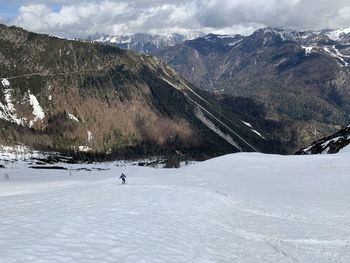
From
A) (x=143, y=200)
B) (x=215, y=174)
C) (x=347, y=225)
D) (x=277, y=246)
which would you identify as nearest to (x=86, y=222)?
(x=277, y=246)

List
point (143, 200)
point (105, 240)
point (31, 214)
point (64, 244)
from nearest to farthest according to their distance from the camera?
point (64, 244) → point (105, 240) → point (31, 214) → point (143, 200)

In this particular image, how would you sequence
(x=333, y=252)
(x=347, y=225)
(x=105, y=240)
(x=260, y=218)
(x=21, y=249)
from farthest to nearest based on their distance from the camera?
(x=260, y=218) < (x=347, y=225) < (x=333, y=252) < (x=105, y=240) < (x=21, y=249)

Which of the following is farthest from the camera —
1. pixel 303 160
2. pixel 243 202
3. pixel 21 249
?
pixel 303 160

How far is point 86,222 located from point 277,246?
1076cm

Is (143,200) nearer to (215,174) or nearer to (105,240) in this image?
(105,240)

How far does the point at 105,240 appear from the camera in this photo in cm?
2028

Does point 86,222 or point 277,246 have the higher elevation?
point 86,222

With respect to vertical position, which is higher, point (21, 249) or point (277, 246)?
point (21, 249)

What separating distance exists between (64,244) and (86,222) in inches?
210

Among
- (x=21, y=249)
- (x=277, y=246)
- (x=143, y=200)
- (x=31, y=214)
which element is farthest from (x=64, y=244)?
(x=143, y=200)

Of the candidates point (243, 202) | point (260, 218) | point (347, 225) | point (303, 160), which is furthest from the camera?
point (303, 160)

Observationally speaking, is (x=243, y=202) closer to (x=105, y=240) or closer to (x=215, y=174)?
(x=105, y=240)

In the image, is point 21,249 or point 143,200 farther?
point 143,200

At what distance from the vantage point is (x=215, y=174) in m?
71.7
